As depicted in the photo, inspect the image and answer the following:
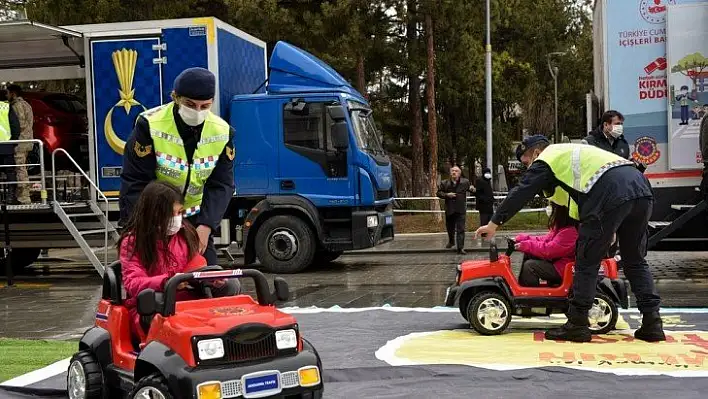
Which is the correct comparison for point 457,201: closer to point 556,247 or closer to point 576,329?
point 556,247

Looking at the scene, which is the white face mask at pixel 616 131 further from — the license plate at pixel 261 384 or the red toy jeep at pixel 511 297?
the license plate at pixel 261 384

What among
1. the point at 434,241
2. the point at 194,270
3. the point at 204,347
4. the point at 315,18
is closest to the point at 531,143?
the point at 194,270

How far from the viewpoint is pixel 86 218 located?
13.5 meters

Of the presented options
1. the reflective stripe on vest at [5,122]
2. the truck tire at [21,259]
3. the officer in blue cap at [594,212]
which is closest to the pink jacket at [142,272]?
the officer in blue cap at [594,212]

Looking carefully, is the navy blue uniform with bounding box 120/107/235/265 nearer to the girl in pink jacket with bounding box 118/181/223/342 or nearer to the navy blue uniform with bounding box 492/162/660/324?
the girl in pink jacket with bounding box 118/181/223/342

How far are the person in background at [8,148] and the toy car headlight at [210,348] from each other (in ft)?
32.4

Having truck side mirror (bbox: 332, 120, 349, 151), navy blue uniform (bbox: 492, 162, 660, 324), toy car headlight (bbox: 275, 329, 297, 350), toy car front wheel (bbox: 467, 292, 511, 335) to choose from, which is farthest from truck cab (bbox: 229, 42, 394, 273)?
toy car headlight (bbox: 275, 329, 297, 350)

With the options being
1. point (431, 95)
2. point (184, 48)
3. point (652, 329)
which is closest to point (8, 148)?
point (184, 48)

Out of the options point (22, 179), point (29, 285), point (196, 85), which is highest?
point (196, 85)

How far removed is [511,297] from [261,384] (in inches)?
127

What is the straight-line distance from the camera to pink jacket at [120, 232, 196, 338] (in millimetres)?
4426

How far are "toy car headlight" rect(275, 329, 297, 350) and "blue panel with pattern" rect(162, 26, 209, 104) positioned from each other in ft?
31.4

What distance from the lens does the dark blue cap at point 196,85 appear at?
4977mm

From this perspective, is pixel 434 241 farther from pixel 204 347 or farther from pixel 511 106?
pixel 511 106
